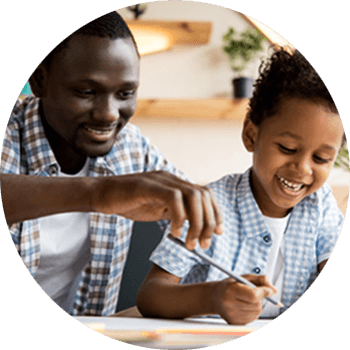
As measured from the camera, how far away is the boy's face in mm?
620

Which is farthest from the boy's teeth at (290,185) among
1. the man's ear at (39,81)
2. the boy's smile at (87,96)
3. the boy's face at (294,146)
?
the man's ear at (39,81)

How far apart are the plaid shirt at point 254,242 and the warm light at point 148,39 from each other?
19cm

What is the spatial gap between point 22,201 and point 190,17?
1.08 ft

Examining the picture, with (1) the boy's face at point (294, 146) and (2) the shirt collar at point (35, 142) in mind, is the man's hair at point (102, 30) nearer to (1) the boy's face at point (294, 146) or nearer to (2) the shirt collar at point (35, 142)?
(2) the shirt collar at point (35, 142)

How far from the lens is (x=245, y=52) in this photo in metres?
0.64

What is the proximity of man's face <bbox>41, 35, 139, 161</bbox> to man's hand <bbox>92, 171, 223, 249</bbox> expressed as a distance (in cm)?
7

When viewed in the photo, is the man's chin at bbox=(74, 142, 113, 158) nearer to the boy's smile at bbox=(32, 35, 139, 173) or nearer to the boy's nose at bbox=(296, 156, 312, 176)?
the boy's smile at bbox=(32, 35, 139, 173)

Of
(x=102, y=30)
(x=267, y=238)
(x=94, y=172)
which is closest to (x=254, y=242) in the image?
(x=267, y=238)

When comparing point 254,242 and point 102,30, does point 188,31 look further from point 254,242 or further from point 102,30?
point 254,242

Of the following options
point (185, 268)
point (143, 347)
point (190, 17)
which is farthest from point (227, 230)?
point (190, 17)

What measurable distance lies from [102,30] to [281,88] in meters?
0.24

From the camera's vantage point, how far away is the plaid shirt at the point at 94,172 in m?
0.63

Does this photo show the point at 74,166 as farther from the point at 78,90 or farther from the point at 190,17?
the point at 190,17

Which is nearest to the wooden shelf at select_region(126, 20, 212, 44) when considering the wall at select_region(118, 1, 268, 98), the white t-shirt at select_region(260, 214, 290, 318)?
the wall at select_region(118, 1, 268, 98)
